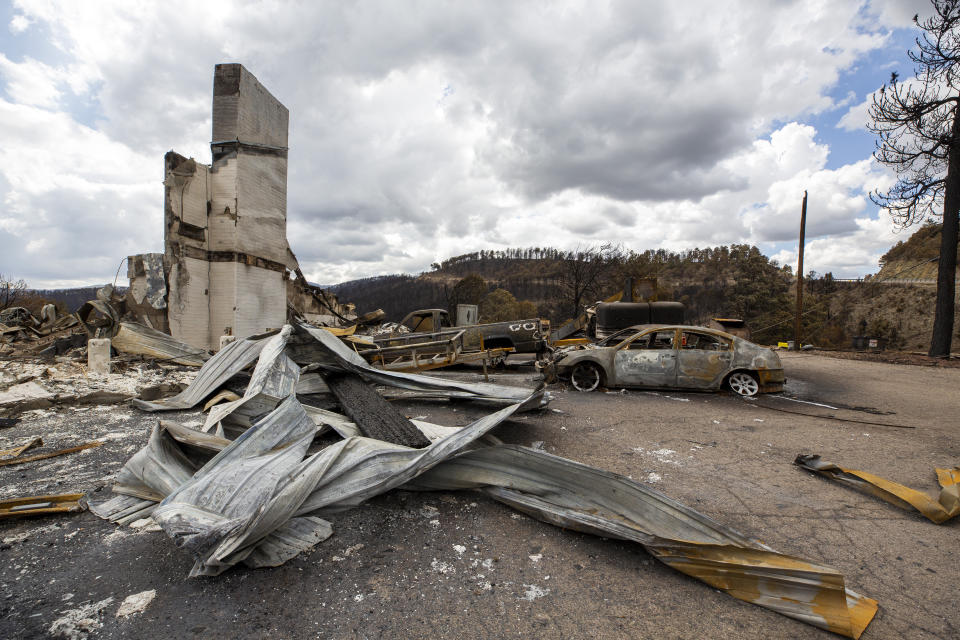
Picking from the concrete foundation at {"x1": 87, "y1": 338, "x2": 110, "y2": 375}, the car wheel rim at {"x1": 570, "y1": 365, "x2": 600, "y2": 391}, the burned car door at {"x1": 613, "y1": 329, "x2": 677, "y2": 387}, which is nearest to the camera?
the concrete foundation at {"x1": 87, "y1": 338, "x2": 110, "y2": 375}

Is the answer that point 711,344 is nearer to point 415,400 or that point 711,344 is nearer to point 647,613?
point 415,400

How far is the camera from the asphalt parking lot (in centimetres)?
185

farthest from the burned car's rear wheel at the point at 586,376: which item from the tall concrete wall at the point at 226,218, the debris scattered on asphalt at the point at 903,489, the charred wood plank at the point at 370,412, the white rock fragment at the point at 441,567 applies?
the tall concrete wall at the point at 226,218

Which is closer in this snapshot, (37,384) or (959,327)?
(37,384)

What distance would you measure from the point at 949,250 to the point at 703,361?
12.5 meters

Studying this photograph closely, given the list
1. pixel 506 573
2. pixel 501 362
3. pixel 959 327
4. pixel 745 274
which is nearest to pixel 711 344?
pixel 501 362

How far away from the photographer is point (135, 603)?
1.91 m

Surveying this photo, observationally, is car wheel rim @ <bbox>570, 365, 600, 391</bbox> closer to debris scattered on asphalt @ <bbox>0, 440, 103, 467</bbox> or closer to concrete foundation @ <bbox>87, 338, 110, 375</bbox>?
debris scattered on asphalt @ <bbox>0, 440, 103, 467</bbox>

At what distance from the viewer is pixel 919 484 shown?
355cm

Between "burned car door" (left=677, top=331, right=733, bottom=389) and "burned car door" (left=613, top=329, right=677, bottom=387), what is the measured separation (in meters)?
0.15

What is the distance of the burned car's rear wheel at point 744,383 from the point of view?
7.23 m

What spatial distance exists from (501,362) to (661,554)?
8478 millimetres

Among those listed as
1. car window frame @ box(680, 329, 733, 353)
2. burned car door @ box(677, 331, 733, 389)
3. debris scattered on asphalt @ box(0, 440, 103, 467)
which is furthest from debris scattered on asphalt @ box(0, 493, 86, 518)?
car window frame @ box(680, 329, 733, 353)

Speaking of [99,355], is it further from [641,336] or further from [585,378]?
[641,336]
